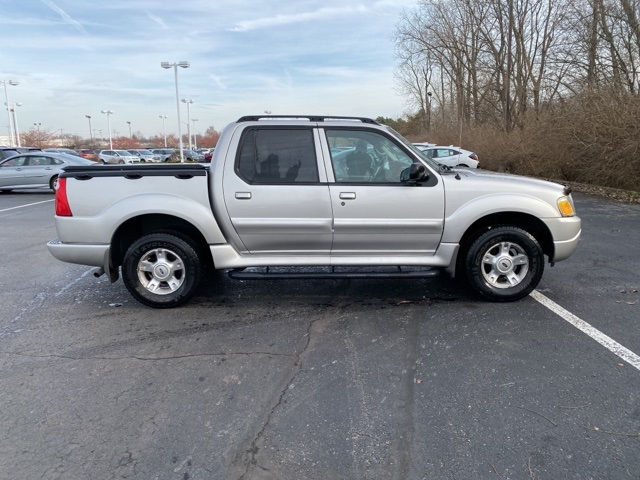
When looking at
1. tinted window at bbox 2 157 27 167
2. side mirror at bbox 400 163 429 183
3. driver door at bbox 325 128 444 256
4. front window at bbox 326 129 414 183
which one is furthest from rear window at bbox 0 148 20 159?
side mirror at bbox 400 163 429 183

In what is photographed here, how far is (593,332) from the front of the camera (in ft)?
13.3

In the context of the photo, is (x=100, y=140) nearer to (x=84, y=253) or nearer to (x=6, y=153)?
(x=6, y=153)

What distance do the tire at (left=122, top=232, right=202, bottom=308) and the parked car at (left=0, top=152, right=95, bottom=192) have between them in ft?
46.0

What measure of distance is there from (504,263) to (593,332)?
101cm

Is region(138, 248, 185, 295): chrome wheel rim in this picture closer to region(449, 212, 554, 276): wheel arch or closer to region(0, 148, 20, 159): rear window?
region(449, 212, 554, 276): wheel arch

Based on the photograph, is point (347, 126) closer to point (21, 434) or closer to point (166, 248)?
point (166, 248)

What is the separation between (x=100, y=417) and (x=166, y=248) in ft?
6.54

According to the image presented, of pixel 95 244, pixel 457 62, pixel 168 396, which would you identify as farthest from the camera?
pixel 457 62

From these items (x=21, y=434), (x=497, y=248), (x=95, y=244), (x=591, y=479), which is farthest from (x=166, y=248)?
(x=591, y=479)

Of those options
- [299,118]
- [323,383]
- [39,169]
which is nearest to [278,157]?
[299,118]

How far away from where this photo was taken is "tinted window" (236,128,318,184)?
15.0 feet

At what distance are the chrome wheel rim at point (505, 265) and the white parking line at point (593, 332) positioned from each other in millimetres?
410

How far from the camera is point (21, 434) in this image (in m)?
2.74

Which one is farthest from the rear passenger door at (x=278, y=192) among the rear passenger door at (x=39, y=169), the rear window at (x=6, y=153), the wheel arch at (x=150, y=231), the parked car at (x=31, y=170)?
the rear window at (x=6, y=153)
